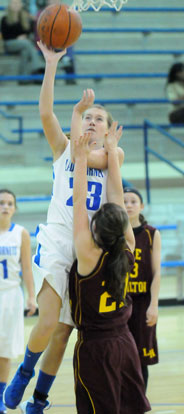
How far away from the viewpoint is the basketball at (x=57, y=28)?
3.59 metres

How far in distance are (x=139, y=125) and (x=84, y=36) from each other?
5.87 feet

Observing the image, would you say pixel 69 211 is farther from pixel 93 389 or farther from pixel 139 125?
pixel 139 125

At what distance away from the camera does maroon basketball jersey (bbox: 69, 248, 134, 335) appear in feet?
10.5

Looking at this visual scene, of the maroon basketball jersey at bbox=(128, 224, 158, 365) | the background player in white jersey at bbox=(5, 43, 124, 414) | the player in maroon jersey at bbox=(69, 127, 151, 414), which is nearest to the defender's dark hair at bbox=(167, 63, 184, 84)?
the maroon basketball jersey at bbox=(128, 224, 158, 365)

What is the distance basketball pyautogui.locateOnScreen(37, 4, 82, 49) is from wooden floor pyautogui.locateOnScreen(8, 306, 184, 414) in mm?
2218

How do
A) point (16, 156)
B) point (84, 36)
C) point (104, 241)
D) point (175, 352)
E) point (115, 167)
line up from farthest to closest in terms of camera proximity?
1. point (84, 36)
2. point (16, 156)
3. point (175, 352)
4. point (115, 167)
5. point (104, 241)

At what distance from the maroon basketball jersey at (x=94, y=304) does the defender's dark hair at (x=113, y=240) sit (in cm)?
3

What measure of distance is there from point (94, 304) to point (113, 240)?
0.32 metres

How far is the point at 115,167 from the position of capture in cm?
346

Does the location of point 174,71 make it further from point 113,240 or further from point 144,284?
point 113,240

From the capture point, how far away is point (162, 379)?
4.98 meters

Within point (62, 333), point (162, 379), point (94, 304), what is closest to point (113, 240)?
point (94, 304)

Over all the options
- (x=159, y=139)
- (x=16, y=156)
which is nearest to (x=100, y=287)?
(x=16, y=156)

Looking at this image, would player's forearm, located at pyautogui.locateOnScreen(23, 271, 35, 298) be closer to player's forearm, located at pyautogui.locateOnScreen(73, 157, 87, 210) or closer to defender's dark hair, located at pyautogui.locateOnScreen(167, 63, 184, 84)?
player's forearm, located at pyautogui.locateOnScreen(73, 157, 87, 210)
